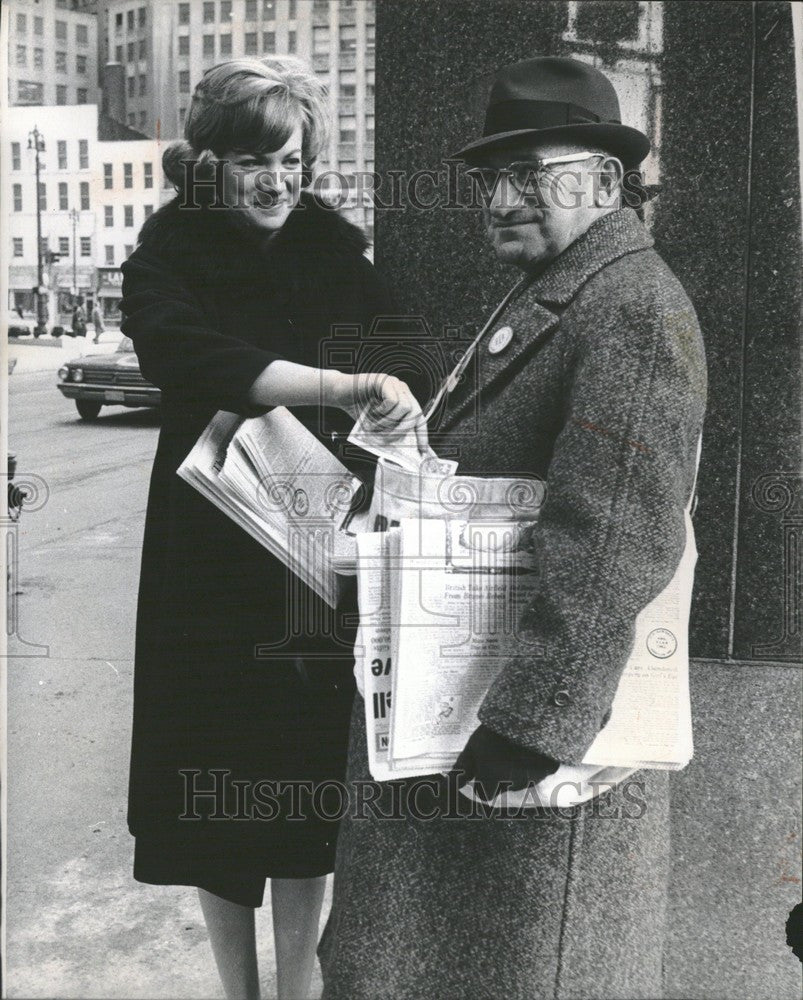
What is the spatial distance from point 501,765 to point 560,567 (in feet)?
1.12

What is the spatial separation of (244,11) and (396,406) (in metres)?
1.37

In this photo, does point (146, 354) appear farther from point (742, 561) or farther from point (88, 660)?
point (742, 561)

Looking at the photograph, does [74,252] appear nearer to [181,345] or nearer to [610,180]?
[181,345]

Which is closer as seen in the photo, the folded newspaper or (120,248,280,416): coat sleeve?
the folded newspaper

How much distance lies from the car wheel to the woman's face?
76 centimetres

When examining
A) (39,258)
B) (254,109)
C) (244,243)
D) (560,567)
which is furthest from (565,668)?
(39,258)

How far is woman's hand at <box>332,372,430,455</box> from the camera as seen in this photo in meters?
2.02

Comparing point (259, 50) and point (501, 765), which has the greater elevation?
point (259, 50)

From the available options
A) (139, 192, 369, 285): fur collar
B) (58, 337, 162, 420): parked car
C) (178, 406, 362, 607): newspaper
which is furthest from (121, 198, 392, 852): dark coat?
(58, 337, 162, 420): parked car

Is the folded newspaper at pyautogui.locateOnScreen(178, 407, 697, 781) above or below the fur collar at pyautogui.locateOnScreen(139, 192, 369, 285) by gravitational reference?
below

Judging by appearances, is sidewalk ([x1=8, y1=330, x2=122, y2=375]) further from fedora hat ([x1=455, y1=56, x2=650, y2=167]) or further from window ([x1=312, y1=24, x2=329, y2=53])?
fedora hat ([x1=455, y1=56, x2=650, y2=167])

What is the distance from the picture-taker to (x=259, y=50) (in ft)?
9.05
